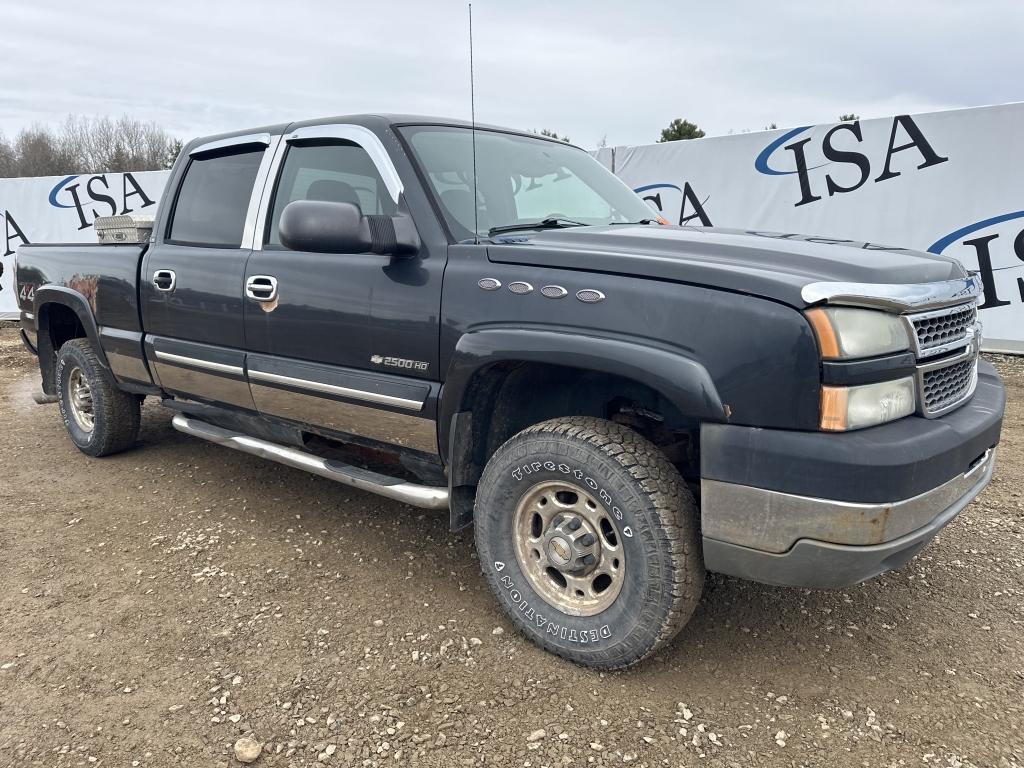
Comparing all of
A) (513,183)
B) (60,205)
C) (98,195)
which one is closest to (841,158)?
(513,183)

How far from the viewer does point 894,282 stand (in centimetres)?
217

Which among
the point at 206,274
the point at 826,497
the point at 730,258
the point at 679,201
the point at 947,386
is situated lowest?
the point at 826,497

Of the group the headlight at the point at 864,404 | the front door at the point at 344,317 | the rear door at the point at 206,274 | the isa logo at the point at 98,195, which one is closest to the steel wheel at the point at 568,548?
the front door at the point at 344,317

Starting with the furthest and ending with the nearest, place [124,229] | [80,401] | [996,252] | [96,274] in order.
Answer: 1. [996,252]
2. [80,401]
3. [124,229]
4. [96,274]

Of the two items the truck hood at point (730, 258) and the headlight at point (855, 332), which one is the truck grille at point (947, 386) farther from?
the truck hood at point (730, 258)

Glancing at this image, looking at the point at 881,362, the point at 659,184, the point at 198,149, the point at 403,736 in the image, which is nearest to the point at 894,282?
the point at 881,362

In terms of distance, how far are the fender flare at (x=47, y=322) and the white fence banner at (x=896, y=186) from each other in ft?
20.7

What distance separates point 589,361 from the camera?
7.45 feet

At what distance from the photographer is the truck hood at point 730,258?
2.09 meters

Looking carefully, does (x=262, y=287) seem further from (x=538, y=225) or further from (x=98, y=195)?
(x=98, y=195)

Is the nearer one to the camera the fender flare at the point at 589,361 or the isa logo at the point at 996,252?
the fender flare at the point at 589,361

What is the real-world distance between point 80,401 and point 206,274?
84.0 inches

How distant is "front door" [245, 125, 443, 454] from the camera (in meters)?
2.78

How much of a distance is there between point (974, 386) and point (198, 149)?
3.94m
